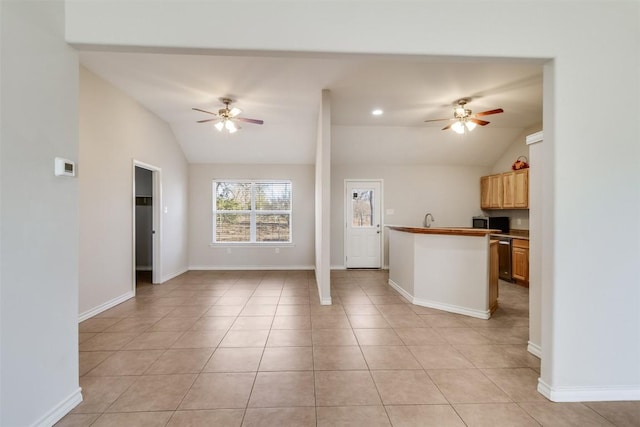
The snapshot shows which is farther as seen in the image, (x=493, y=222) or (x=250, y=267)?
(x=250, y=267)

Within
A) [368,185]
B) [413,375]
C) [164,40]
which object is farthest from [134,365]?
[368,185]

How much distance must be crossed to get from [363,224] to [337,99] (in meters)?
3.22

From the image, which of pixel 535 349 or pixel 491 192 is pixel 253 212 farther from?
pixel 535 349

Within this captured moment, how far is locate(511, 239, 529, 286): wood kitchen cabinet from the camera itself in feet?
16.4

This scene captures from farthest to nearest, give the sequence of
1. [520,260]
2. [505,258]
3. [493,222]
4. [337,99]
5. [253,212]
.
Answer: [253,212] < [493,222] < [505,258] < [520,260] < [337,99]

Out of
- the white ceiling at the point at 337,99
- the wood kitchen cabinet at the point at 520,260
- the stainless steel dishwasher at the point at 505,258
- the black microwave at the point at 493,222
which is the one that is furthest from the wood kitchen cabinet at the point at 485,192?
the wood kitchen cabinet at the point at 520,260

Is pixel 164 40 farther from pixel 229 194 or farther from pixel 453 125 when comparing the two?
pixel 229 194

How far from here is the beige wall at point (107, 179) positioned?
11.4 ft

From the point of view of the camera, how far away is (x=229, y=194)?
6777 mm

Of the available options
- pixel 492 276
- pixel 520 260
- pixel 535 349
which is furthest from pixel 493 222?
pixel 535 349

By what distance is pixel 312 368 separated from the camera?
7.73 ft

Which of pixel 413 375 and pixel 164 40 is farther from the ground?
pixel 164 40

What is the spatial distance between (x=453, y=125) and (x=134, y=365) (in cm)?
488

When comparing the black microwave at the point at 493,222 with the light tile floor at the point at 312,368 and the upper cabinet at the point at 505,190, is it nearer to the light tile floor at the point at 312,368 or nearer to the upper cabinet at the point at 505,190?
the upper cabinet at the point at 505,190
